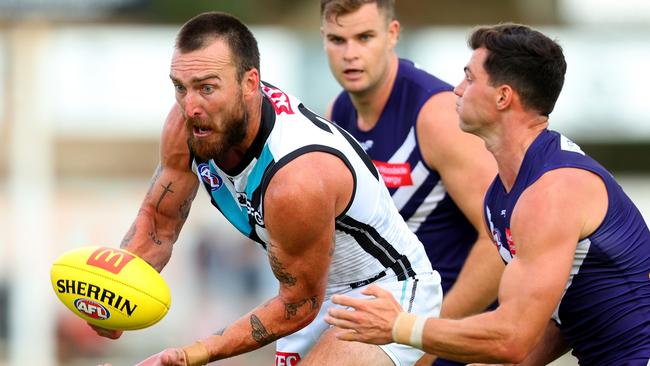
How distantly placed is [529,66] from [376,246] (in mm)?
1253

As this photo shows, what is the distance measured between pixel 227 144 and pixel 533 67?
1493mm

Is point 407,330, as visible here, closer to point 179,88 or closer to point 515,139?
point 515,139

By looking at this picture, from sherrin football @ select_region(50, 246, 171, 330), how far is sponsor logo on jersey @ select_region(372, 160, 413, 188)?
1661 mm

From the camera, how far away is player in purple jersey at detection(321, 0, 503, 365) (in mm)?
7098

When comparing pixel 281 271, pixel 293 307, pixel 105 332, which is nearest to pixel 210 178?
pixel 281 271

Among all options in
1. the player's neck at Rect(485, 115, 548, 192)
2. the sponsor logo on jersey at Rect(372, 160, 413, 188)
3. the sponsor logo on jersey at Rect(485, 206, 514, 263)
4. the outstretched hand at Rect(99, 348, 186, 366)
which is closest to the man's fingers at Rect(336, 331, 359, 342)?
the outstretched hand at Rect(99, 348, 186, 366)

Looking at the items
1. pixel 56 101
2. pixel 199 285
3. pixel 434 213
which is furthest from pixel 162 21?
pixel 434 213

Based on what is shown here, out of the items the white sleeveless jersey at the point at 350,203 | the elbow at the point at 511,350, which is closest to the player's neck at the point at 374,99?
the white sleeveless jersey at the point at 350,203

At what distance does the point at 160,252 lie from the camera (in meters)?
6.75

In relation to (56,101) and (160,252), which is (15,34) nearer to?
(56,101)

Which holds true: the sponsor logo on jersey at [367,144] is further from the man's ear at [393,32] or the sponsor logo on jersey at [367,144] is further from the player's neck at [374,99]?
the man's ear at [393,32]

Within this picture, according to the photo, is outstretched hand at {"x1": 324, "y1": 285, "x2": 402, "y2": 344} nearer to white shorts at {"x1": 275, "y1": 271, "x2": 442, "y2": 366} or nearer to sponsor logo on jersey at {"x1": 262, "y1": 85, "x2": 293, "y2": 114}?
white shorts at {"x1": 275, "y1": 271, "x2": 442, "y2": 366}

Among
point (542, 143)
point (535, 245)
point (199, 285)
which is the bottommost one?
point (199, 285)

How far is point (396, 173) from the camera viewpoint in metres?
7.30
